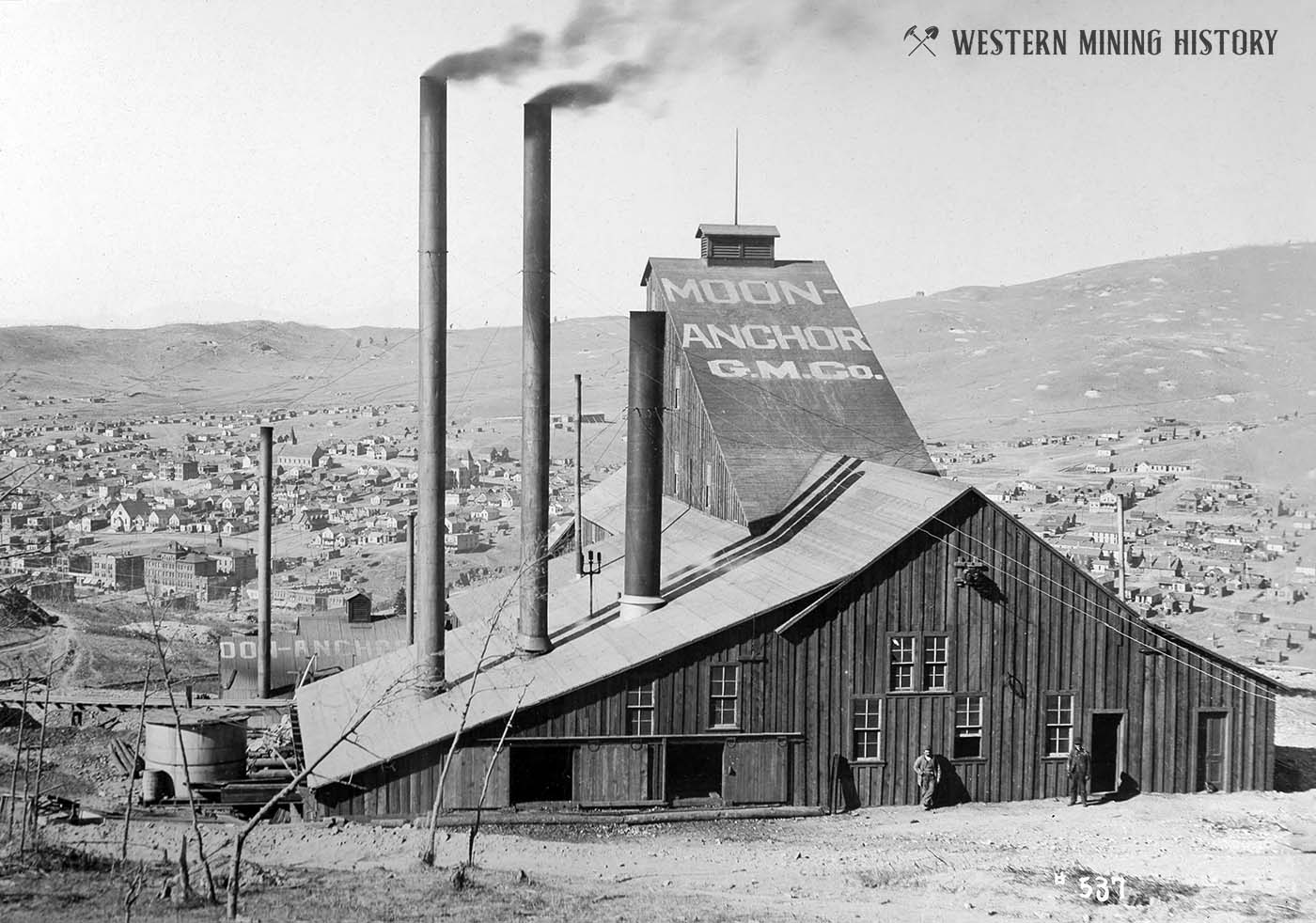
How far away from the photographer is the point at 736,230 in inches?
1863

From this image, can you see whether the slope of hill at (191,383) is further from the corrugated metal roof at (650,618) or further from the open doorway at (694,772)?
the open doorway at (694,772)

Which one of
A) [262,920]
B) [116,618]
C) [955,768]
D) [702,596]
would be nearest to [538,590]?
[702,596]

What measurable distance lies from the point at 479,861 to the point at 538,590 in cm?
776

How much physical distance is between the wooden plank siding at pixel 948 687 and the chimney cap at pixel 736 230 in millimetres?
23311

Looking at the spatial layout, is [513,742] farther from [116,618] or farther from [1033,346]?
[1033,346]

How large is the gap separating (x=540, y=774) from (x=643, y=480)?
7565 mm

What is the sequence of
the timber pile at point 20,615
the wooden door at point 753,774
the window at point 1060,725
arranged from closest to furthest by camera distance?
the wooden door at point 753,774, the window at point 1060,725, the timber pile at point 20,615

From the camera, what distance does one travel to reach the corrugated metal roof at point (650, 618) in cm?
2533

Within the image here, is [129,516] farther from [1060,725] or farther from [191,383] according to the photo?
[1060,725]

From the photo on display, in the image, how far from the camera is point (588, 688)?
24844 millimetres

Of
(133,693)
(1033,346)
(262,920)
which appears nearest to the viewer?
(262,920)

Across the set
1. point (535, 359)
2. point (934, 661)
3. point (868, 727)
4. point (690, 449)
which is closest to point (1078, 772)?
point (934, 661)

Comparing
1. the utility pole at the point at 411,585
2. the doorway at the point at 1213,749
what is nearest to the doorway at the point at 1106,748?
the doorway at the point at 1213,749

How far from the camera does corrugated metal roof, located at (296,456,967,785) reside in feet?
83.1
